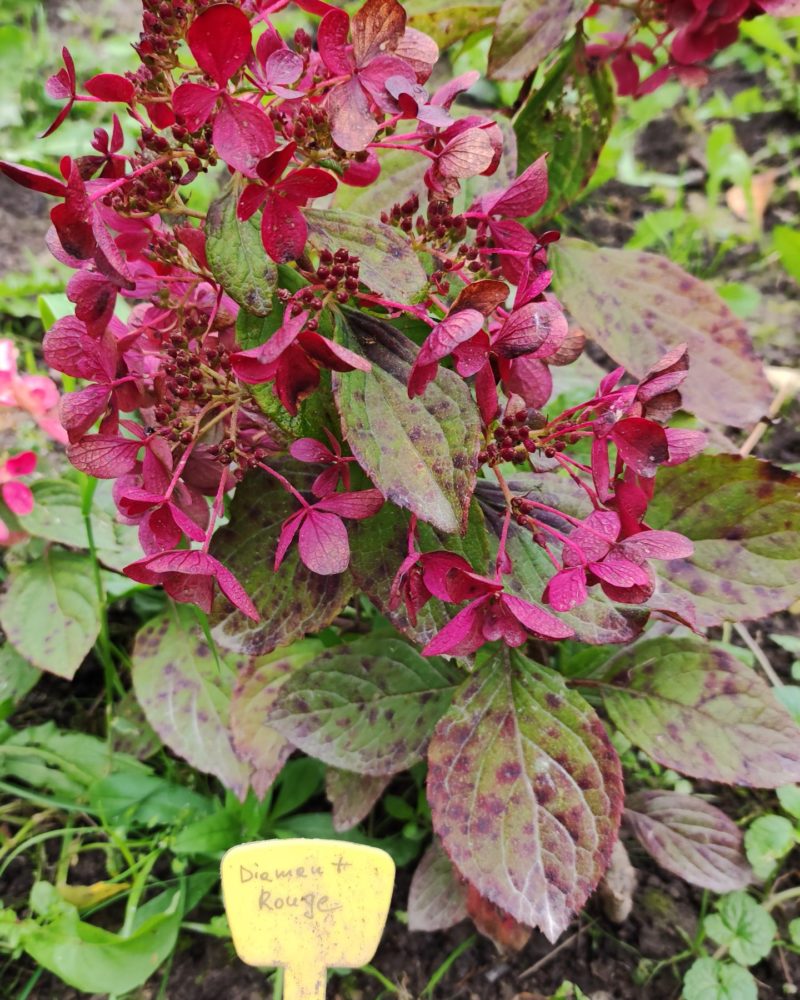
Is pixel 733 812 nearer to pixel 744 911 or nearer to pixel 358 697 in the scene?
pixel 744 911

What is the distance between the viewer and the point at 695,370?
47.7 inches

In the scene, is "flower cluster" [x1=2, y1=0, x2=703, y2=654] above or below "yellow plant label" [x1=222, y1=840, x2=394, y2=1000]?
above

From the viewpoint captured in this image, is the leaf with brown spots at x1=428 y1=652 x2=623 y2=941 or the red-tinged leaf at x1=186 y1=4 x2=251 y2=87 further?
the leaf with brown spots at x1=428 y1=652 x2=623 y2=941

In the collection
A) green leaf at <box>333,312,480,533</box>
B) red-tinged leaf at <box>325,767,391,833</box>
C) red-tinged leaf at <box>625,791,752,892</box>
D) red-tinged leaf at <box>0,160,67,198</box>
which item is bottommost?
red-tinged leaf at <box>625,791,752,892</box>

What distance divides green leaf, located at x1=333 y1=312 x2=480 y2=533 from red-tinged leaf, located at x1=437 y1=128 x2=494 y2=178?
148 mm

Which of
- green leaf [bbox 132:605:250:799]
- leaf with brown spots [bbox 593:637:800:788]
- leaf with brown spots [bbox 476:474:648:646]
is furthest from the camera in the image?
green leaf [bbox 132:605:250:799]

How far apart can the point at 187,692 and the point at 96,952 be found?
1.10 feet

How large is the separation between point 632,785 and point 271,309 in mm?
934

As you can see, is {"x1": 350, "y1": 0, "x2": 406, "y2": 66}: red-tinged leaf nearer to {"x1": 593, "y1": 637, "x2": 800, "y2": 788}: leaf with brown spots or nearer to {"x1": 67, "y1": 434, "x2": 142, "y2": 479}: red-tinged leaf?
{"x1": 67, "y1": 434, "x2": 142, "y2": 479}: red-tinged leaf

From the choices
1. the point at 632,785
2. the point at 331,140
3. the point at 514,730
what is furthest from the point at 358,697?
the point at 331,140

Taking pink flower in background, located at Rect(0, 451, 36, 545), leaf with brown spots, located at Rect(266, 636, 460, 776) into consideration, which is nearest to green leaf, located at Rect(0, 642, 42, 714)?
pink flower in background, located at Rect(0, 451, 36, 545)

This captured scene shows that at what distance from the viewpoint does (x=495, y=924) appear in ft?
3.52

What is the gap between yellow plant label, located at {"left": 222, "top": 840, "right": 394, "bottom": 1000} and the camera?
78 cm

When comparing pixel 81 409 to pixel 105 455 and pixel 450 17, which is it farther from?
pixel 450 17
